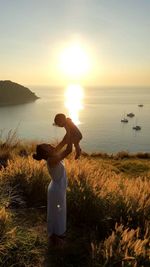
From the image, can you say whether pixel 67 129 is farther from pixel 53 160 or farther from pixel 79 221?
pixel 79 221

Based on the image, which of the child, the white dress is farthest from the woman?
the child

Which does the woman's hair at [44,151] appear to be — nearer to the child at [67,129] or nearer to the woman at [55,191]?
the woman at [55,191]

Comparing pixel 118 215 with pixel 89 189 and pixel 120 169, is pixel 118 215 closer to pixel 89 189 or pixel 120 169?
pixel 89 189

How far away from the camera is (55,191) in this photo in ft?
22.1

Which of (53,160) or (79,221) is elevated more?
(53,160)

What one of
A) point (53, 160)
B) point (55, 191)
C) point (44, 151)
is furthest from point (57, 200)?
point (44, 151)

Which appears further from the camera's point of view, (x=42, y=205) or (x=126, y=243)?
(x=42, y=205)

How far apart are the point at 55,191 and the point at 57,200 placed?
16 centimetres

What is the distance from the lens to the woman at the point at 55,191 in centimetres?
661

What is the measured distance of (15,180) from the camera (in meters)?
9.15

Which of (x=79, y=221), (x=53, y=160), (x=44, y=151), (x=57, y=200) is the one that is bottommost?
(x=79, y=221)

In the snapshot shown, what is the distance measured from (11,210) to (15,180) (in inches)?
51.0

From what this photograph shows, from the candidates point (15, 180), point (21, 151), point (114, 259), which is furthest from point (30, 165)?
point (21, 151)

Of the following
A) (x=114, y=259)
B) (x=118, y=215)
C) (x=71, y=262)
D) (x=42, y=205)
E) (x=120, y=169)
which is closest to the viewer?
(x=114, y=259)
